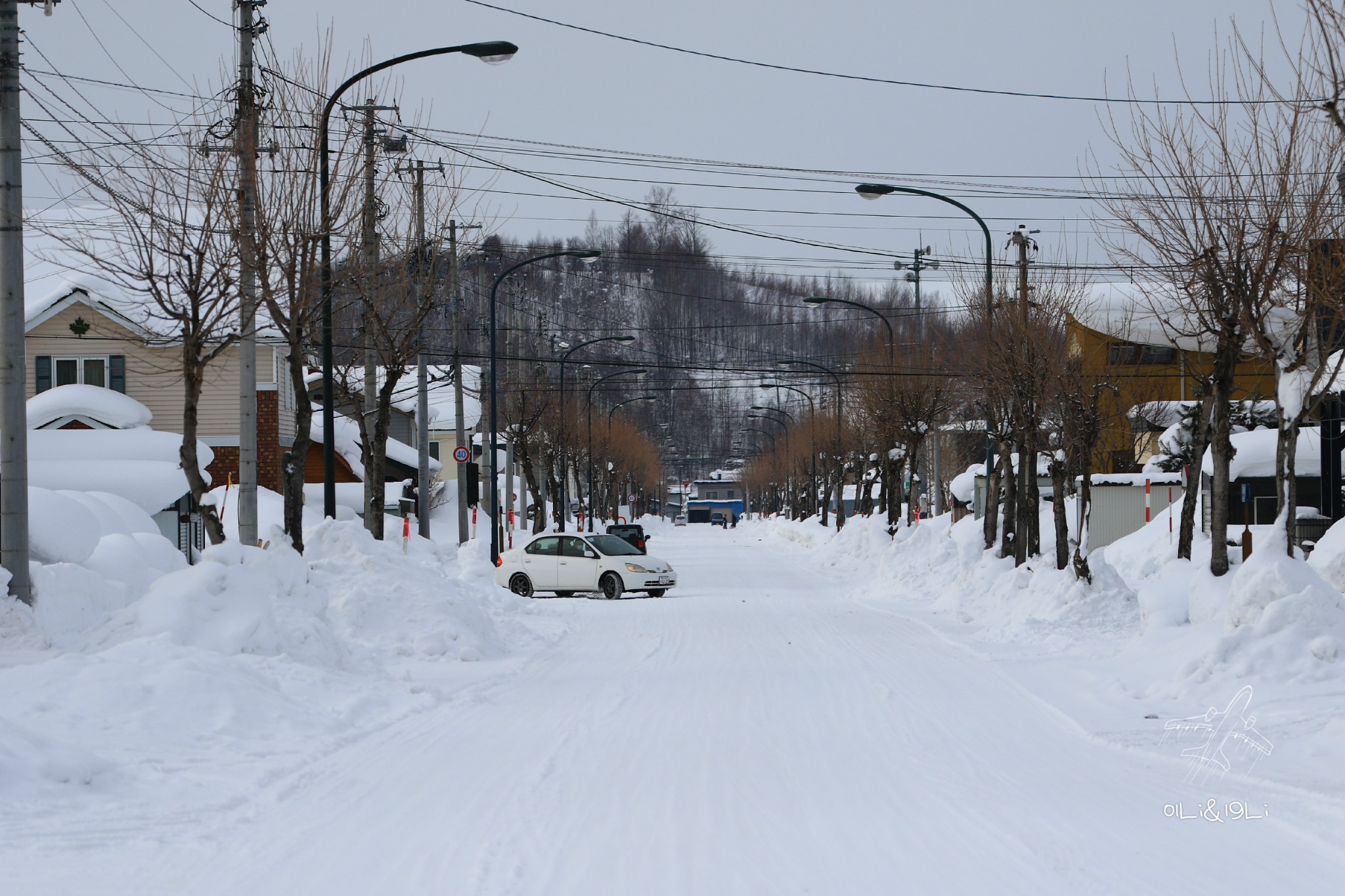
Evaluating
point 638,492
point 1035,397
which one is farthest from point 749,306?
point 1035,397

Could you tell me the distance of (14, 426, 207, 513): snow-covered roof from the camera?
1156 inches

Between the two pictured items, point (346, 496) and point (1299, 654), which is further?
point (346, 496)

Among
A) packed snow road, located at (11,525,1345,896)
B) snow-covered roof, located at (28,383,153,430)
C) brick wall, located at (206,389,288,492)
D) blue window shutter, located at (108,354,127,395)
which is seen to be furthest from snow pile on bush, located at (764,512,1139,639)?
blue window shutter, located at (108,354,127,395)

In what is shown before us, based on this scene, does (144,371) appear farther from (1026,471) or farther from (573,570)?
(1026,471)

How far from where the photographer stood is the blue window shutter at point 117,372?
4059 centimetres

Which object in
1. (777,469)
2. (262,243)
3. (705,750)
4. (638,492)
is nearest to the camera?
(705,750)

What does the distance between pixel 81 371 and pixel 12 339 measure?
29539 mm

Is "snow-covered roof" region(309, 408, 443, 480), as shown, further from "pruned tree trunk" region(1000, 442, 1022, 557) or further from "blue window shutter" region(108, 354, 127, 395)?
"pruned tree trunk" region(1000, 442, 1022, 557)

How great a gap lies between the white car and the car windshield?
0.28ft

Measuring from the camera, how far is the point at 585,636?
20625 mm

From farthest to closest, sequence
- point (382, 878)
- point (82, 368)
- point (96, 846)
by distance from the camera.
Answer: point (82, 368) → point (96, 846) → point (382, 878)

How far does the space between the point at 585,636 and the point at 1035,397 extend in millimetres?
8407

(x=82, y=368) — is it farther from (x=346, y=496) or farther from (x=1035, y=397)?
(x=1035, y=397)

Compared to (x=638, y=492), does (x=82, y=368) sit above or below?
above
